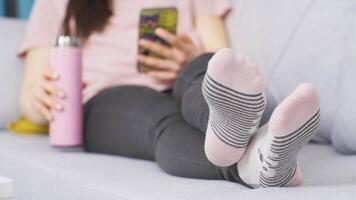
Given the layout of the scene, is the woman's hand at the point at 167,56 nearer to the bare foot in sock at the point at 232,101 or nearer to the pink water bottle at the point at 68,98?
the pink water bottle at the point at 68,98

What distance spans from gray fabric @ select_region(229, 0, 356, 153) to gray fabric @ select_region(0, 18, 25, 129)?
583 millimetres

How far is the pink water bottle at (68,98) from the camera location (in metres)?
1.18

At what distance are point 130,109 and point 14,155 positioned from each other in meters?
0.23

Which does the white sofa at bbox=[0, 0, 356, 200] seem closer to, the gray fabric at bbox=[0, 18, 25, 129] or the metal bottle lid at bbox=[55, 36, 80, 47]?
the gray fabric at bbox=[0, 18, 25, 129]

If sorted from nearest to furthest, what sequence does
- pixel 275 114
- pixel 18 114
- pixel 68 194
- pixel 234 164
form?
pixel 275 114, pixel 234 164, pixel 68 194, pixel 18 114

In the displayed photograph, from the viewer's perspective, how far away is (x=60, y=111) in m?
1.19

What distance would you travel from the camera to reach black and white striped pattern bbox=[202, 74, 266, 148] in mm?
750

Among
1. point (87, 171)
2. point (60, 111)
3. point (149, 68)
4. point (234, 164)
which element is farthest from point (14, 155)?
point (234, 164)

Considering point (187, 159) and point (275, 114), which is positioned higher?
point (275, 114)

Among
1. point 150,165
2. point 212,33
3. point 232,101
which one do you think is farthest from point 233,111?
point 212,33

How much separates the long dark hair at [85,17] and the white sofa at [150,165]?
0.22 m

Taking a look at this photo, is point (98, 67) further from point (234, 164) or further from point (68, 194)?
point (234, 164)

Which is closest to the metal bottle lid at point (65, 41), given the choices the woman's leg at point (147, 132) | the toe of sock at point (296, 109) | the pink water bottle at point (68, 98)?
the pink water bottle at point (68, 98)

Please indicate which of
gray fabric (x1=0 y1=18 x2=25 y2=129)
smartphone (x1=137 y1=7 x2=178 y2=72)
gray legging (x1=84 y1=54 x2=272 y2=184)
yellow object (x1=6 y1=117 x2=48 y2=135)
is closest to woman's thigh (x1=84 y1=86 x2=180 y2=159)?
gray legging (x1=84 y1=54 x2=272 y2=184)
